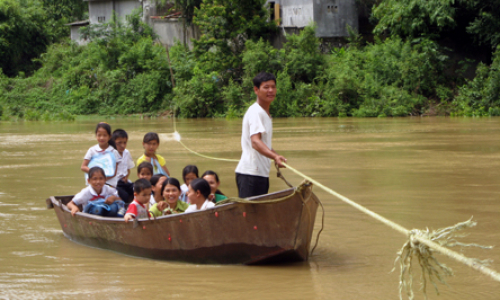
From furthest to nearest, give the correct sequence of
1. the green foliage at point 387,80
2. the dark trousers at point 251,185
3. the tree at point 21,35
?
the tree at point 21,35 → the green foliage at point 387,80 → the dark trousers at point 251,185

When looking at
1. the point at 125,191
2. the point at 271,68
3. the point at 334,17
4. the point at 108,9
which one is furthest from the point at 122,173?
the point at 108,9

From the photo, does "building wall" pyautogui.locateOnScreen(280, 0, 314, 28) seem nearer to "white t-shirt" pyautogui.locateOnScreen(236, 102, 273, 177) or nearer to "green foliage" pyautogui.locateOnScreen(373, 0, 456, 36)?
"green foliage" pyautogui.locateOnScreen(373, 0, 456, 36)

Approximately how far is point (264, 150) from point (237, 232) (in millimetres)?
699

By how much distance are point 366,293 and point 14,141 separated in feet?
52.3

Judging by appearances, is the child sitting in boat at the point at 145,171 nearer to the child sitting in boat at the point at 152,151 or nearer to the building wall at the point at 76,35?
the child sitting in boat at the point at 152,151

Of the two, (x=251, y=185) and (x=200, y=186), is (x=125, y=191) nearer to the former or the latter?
(x=200, y=186)

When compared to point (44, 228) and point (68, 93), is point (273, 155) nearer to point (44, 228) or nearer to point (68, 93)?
point (44, 228)

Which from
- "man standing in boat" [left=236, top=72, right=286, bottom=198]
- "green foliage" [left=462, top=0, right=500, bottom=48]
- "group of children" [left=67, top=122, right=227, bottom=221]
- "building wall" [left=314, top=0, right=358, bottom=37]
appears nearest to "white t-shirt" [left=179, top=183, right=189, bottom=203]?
"group of children" [left=67, top=122, right=227, bottom=221]

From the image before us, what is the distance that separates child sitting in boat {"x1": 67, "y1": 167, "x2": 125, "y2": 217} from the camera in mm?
5957

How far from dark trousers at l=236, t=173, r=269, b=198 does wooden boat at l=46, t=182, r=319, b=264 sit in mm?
274

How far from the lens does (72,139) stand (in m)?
18.3

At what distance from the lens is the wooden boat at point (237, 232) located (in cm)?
462

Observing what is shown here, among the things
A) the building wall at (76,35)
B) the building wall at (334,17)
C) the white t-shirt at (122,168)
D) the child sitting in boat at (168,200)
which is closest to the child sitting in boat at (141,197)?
the child sitting in boat at (168,200)

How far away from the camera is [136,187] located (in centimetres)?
561
